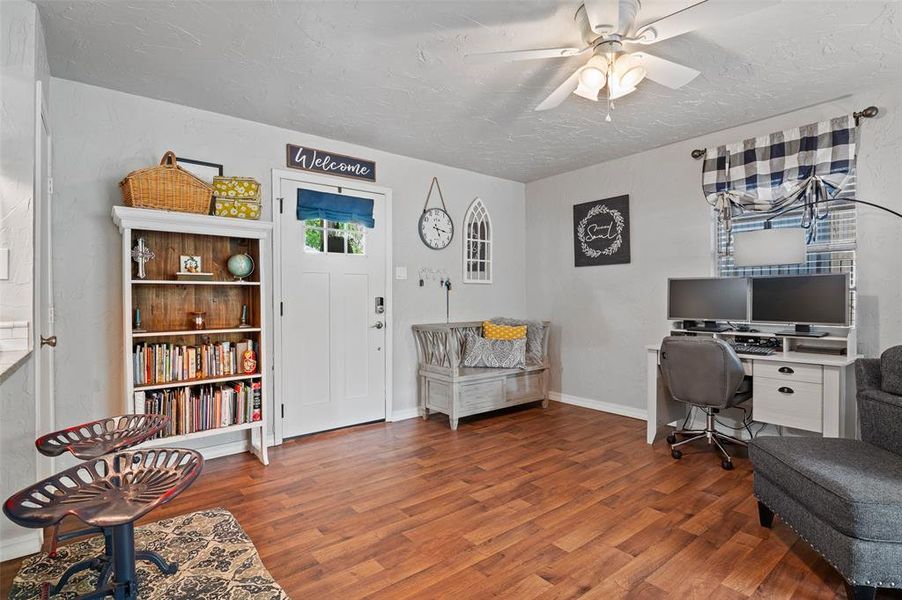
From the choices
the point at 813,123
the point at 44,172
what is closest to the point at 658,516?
the point at 813,123

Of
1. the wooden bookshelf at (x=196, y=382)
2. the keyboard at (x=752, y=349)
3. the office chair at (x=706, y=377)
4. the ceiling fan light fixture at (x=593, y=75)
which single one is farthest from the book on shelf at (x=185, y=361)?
the keyboard at (x=752, y=349)

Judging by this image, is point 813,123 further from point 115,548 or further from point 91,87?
point 91,87

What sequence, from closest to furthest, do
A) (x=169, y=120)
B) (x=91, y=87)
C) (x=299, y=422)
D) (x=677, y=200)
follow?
(x=91, y=87) → (x=169, y=120) → (x=299, y=422) → (x=677, y=200)

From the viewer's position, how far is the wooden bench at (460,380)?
13.2 feet

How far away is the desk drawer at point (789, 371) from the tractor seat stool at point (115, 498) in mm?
3230

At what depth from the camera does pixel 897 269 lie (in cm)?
290

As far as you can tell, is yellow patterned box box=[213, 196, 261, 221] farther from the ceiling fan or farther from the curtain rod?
the curtain rod

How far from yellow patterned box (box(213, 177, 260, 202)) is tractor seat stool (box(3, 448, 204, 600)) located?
73.5 inches

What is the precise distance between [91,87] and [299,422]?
2.66m

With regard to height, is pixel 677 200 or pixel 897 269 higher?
pixel 677 200

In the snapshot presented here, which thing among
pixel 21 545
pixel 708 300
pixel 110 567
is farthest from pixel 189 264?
pixel 708 300

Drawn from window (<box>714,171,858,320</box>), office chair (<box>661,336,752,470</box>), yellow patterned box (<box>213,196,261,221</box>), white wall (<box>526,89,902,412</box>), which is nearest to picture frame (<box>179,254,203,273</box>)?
yellow patterned box (<box>213,196,261,221</box>)

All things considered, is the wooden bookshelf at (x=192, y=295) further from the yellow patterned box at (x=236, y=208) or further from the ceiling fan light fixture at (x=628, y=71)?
the ceiling fan light fixture at (x=628, y=71)

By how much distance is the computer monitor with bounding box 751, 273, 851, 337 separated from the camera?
2.90 meters
